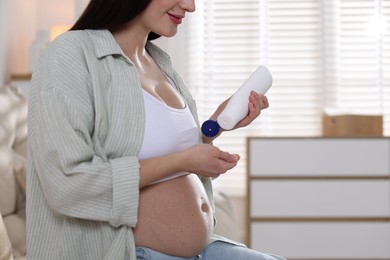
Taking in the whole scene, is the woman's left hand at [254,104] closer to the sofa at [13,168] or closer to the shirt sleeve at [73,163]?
the shirt sleeve at [73,163]

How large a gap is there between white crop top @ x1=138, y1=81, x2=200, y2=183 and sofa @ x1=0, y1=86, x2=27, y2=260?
3.16 feet

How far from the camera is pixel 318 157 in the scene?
407 centimetres

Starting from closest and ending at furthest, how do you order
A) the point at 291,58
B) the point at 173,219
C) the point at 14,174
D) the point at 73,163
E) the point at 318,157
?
the point at 73,163, the point at 173,219, the point at 14,174, the point at 318,157, the point at 291,58

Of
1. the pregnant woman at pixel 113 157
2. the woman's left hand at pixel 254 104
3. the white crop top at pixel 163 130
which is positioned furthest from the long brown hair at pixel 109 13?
the woman's left hand at pixel 254 104

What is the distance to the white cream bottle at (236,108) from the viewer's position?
4.98ft

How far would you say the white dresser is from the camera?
4.05m

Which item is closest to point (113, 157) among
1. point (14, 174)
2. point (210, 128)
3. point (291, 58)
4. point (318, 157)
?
point (210, 128)

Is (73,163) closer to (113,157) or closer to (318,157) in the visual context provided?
(113,157)

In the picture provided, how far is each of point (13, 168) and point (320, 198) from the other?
1.94 m

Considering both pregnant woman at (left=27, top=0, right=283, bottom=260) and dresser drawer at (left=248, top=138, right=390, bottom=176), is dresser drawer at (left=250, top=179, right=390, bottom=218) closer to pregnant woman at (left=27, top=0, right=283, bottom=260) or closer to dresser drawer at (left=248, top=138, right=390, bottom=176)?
dresser drawer at (left=248, top=138, right=390, bottom=176)

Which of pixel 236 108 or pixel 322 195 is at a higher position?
pixel 236 108

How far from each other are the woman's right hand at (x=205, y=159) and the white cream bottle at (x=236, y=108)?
0.13m

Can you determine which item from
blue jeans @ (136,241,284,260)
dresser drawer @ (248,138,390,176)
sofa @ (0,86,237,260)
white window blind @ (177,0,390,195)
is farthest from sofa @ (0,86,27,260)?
white window blind @ (177,0,390,195)

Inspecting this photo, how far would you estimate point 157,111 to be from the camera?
148 centimetres
